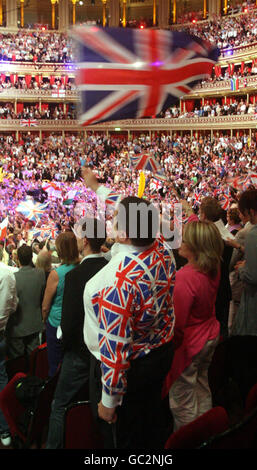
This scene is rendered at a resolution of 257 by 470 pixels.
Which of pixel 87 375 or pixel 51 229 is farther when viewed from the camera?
pixel 51 229

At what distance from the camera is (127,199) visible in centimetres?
271

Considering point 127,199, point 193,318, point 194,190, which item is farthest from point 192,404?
point 194,190

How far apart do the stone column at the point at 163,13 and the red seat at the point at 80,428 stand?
4256 cm

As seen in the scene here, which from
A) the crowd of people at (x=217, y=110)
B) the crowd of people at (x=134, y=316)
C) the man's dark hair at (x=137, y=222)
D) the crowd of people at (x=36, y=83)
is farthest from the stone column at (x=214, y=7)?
the man's dark hair at (x=137, y=222)

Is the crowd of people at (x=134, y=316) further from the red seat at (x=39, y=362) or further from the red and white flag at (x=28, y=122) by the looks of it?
the red and white flag at (x=28, y=122)

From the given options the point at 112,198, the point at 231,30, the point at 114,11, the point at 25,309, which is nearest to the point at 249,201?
the point at 112,198

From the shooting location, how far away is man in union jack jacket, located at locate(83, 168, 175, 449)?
2.50 metres

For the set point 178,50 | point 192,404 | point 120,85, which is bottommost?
point 192,404

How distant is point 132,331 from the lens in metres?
2.58

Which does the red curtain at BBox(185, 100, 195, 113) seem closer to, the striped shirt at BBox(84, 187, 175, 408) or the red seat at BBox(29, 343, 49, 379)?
the red seat at BBox(29, 343, 49, 379)

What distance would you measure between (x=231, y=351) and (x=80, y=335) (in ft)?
4.27

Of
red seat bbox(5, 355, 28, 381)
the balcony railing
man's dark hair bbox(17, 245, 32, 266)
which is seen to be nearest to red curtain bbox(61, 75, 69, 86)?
the balcony railing

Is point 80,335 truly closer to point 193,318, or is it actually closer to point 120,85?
point 193,318

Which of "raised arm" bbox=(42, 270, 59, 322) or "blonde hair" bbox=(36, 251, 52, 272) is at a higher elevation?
"raised arm" bbox=(42, 270, 59, 322)
